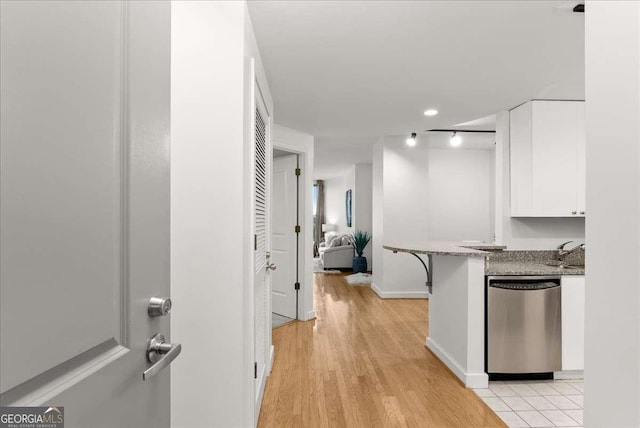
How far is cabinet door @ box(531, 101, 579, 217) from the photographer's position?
3379 millimetres

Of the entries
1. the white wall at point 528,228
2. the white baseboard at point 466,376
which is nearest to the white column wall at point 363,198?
the white wall at point 528,228

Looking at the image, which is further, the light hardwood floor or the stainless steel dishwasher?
the stainless steel dishwasher

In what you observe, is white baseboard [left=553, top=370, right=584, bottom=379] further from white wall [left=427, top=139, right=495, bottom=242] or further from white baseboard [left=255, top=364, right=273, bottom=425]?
white wall [left=427, top=139, right=495, bottom=242]

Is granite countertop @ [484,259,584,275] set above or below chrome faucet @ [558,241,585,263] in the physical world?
below

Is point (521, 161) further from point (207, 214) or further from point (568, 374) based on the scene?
point (207, 214)

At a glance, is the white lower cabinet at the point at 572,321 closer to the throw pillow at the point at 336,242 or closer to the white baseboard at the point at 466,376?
the white baseboard at the point at 466,376

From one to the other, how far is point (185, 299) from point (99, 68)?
118 centimetres

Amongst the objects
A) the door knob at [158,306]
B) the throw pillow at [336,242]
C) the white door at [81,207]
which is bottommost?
the throw pillow at [336,242]

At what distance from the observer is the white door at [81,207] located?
1.43 ft

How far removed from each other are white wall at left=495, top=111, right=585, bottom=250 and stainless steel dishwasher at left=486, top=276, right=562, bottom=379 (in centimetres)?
104

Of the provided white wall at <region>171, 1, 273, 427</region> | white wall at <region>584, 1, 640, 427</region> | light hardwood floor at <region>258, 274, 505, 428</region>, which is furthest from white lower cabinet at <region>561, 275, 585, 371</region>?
white wall at <region>171, 1, 273, 427</region>

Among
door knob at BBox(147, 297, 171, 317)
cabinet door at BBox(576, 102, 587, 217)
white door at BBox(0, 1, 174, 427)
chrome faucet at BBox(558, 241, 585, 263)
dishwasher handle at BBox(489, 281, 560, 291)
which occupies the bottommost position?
dishwasher handle at BBox(489, 281, 560, 291)

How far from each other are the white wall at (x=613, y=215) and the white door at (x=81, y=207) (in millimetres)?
1066

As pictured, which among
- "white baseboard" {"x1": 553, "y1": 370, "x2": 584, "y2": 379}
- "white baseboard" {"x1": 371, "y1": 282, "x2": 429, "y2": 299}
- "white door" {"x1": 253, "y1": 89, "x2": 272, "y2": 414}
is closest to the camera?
"white door" {"x1": 253, "y1": 89, "x2": 272, "y2": 414}
